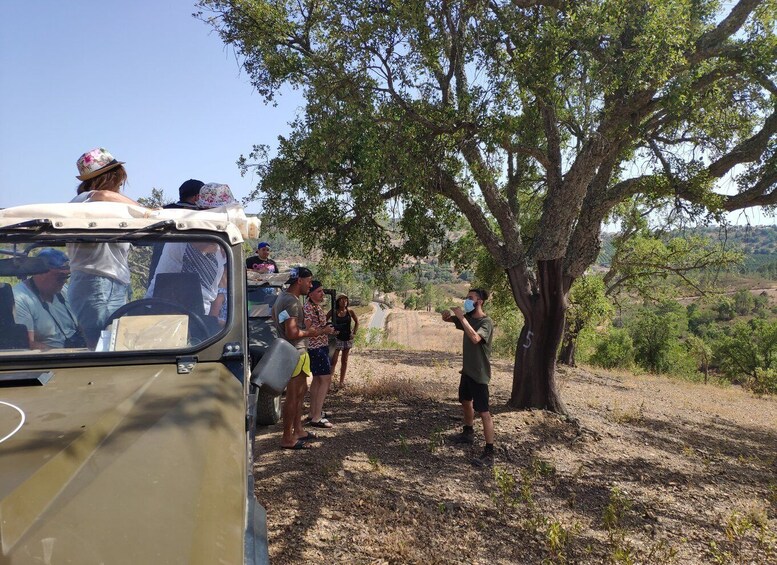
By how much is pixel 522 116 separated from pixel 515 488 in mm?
4237

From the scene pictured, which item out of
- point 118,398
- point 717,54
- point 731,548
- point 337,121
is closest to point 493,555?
point 731,548

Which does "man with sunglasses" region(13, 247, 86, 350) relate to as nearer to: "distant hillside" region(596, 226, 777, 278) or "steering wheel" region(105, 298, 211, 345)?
"steering wheel" region(105, 298, 211, 345)

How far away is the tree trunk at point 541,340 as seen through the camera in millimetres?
8227

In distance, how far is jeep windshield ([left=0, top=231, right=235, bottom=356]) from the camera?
2.87m

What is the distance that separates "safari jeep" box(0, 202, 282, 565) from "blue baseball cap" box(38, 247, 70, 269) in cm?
3

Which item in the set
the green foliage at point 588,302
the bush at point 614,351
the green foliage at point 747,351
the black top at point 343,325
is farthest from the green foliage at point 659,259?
the green foliage at point 747,351

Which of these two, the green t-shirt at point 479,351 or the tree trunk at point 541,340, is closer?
the green t-shirt at point 479,351

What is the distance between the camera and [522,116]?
7.18 metres

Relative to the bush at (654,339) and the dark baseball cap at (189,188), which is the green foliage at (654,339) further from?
the dark baseball cap at (189,188)

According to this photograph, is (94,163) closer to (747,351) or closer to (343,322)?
(343,322)

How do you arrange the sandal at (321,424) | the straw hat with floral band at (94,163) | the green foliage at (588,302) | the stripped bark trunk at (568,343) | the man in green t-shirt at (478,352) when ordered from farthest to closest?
the stripped bark trunk at (568,343) < the green foliage at (588,302) < the sandal at (321,424) < the man in green t-shirt at (478,352) < the straw hat with floral band at (94,163)

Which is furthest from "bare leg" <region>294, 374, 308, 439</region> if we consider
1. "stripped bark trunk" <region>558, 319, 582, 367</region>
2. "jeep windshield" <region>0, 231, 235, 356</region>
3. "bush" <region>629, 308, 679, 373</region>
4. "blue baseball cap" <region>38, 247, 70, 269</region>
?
"bush" <region>629, 308, 679, 373</region>

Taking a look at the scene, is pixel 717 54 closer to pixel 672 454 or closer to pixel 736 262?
pixel 672 454

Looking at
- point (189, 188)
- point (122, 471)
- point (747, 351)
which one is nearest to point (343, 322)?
point (189, 188)
